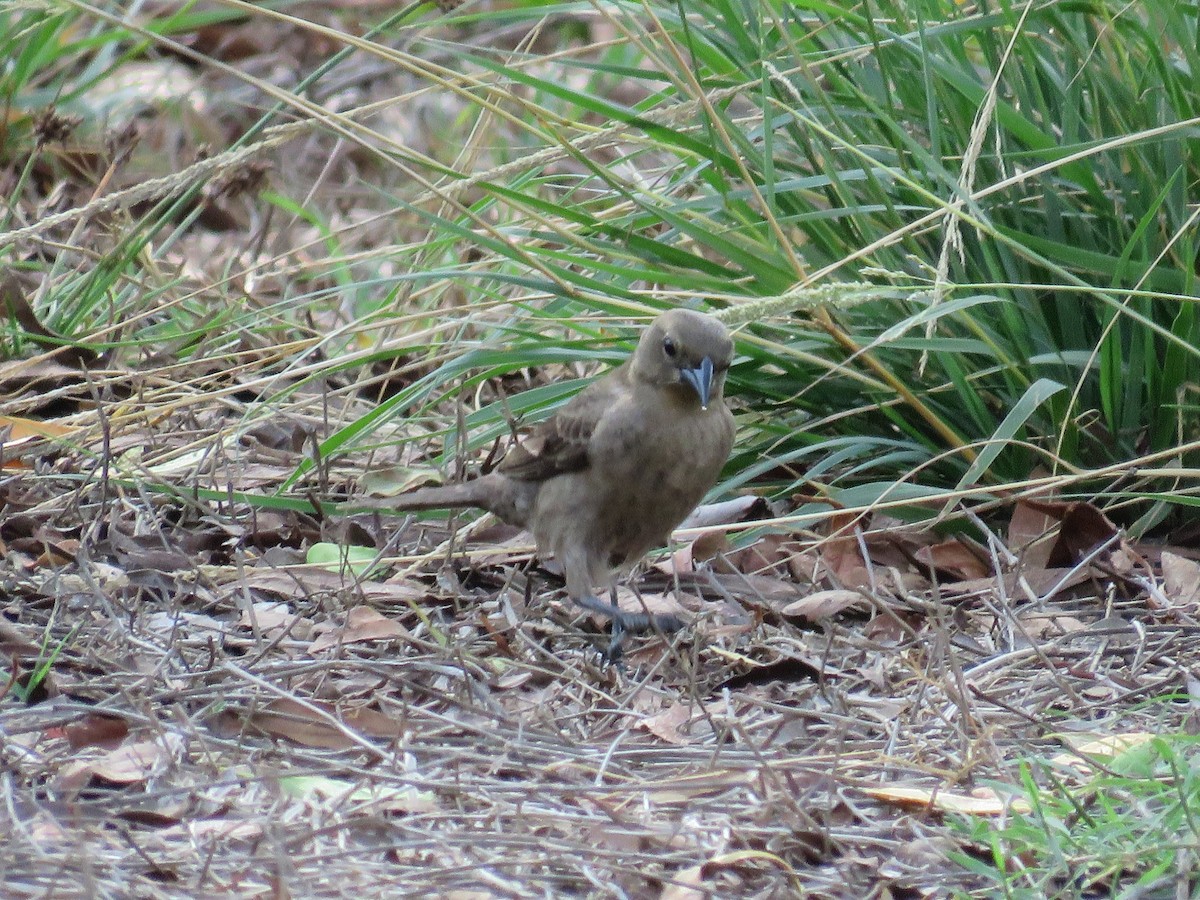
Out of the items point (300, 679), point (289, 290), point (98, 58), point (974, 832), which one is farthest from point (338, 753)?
point (98, 58)

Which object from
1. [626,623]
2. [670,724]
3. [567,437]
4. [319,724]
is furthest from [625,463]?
[319,724]

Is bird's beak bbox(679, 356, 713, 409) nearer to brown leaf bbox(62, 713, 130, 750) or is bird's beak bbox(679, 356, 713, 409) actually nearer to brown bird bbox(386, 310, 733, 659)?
brown bird bbox(386, 310, 733, 659)

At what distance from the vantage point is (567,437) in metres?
4.12

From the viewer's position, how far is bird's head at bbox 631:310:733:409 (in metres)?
3.82

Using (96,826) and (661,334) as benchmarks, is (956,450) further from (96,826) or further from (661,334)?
(96,826)

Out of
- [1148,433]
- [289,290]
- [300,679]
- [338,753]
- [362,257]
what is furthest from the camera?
[289,290]

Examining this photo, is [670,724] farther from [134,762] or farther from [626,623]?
[134,762]

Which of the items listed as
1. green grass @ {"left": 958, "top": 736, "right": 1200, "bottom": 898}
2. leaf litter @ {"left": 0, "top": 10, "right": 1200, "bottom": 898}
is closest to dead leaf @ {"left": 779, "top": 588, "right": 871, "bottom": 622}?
leaf litter @ {"left": 0, "top": 10, "right": 1200, "bottom": 898}

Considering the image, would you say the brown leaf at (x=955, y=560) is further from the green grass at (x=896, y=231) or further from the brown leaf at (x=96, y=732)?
the brown leaf at (x=96, y=732)

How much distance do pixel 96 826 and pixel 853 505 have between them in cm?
212

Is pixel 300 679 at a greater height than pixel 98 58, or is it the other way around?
pixel 98 58

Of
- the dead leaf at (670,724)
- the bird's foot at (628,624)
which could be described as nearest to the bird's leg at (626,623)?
the bird's foot at (628,624)

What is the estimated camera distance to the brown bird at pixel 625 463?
12.7 feet

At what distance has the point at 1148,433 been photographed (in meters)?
4.11
